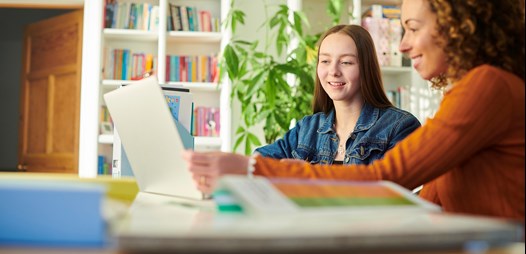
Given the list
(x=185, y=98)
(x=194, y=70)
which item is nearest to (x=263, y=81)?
(x=194, y=70)

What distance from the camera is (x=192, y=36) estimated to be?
5031mm

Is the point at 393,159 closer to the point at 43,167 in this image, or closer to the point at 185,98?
the point at 185,98

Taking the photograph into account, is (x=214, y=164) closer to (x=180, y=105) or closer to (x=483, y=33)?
(x=483, y=33)

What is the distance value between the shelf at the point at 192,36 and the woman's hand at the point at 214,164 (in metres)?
3.84

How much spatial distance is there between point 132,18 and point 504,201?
417cm

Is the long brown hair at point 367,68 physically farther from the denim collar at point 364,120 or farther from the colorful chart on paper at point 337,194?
the colorful chart on paper at point 337,194

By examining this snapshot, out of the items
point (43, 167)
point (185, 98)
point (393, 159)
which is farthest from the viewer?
point (43, 167)

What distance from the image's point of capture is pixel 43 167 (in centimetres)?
603

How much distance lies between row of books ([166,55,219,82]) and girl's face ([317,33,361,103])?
2789 mm

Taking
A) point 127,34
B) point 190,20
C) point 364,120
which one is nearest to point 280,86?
point 190,20

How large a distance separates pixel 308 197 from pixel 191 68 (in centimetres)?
434

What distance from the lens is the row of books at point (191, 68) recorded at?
5.05 m

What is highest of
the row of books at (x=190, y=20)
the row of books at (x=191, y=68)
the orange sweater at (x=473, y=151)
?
the row of books at (x=190, y=20)

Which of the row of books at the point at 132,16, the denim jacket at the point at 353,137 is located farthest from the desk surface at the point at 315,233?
the row of books at the point at 132,16
